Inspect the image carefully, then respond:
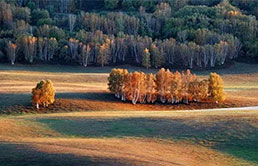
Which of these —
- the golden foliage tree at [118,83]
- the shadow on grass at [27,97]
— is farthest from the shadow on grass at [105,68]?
the golden foliage tree at [118,83]

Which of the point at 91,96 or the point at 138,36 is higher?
the point at 138,36

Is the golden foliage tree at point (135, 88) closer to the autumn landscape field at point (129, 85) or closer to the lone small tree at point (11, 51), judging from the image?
the autumn landscape field at point (129, 85)

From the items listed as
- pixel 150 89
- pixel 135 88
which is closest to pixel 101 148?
pixel 135 88

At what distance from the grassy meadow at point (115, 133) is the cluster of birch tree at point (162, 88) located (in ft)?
5.15

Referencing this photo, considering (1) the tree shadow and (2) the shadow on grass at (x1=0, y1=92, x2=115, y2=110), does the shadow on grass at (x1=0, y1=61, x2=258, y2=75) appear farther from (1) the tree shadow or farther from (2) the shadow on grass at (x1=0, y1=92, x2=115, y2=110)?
(2) the shadow on grass at (x1=0, y1=92, x2=115, y2=110)

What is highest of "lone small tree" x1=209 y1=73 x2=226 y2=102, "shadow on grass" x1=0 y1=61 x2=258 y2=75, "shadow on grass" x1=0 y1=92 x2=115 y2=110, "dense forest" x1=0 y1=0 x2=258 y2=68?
"dense forest" x1=0 y1=0 x2=258 y2=68

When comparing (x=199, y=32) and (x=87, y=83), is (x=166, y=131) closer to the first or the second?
(x=87, y=83)

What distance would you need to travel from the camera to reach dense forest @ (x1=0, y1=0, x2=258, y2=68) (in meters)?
115

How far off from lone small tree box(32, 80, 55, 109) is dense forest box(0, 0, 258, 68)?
4817 cm

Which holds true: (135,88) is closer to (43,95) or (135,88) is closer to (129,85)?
(129,85)

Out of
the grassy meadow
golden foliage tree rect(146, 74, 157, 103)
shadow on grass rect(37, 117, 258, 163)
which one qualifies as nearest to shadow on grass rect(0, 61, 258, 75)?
the grassy meadow

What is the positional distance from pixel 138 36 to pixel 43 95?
6273 cm

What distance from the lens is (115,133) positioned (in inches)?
1932

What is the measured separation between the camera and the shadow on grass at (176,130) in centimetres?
4688
